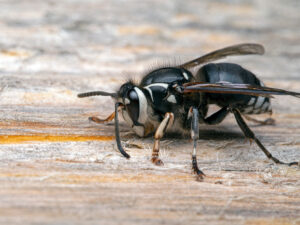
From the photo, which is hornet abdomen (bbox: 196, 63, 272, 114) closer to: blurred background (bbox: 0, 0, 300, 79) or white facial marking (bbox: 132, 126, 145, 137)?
white facial marking (bbox: 132, 126, 145, 137)

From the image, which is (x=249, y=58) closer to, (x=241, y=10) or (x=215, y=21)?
(x=215, y=21)

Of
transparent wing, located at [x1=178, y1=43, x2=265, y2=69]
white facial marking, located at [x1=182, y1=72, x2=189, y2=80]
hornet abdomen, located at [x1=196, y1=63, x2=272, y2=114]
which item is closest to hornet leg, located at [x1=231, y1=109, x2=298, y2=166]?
hornet abdomen, located at [x1=196, y1=63, x2=272, y2=114]

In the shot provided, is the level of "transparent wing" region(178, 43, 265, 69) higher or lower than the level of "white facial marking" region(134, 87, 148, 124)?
higher

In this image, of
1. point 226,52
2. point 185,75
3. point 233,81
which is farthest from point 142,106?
point 226,52

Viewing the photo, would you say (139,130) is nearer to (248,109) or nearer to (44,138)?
(44,138)

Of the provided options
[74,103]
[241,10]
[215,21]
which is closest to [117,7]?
[215,21]
